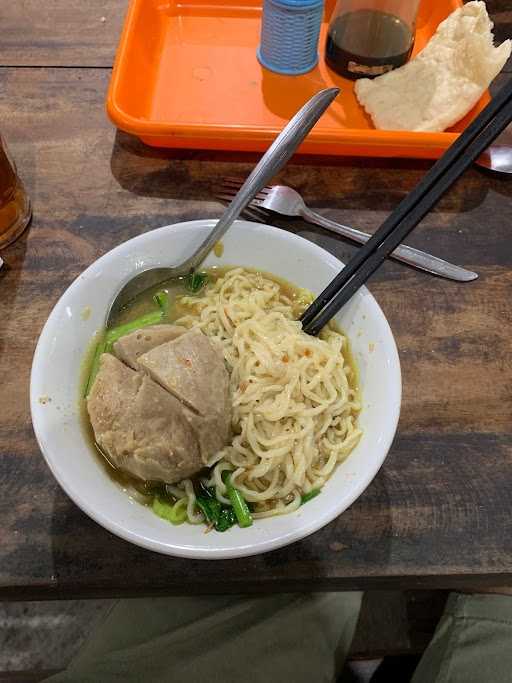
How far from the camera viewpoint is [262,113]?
230 centimetres

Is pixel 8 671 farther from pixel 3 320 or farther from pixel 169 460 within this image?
pixel 169 460

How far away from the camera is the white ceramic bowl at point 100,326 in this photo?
1060 millimetres

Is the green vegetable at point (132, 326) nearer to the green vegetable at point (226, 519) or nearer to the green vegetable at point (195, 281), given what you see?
the green vegetable at point (195, 281)

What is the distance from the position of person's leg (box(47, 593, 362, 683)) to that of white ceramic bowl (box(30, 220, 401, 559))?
769 mm

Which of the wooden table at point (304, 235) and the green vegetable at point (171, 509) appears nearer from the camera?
the green vegetable at point (171, 509)

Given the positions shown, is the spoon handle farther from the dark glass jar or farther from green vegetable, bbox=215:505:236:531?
the dark glass jar

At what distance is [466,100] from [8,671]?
3016mm

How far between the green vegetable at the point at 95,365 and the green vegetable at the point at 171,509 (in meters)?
0.32

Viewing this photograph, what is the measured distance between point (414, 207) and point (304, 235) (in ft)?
2.54

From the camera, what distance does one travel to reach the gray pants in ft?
5.39

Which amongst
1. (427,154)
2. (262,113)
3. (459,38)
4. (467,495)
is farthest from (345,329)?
(459,38)

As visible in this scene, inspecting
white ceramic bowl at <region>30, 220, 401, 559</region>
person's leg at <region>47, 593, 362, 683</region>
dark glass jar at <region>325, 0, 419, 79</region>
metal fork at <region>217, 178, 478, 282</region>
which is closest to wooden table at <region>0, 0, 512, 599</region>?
metal fork at <region>217, 178, 478, 282</region>

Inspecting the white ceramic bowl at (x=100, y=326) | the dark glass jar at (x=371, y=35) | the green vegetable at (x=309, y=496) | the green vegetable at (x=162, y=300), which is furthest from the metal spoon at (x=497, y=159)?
the green vegetable at (x=309, y=496)

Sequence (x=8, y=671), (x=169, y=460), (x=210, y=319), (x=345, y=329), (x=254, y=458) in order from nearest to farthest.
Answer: (x=169, y=460), (x=254, y=458), (x=345, y=329), (x=210, y=319), (x=8, y=671)
